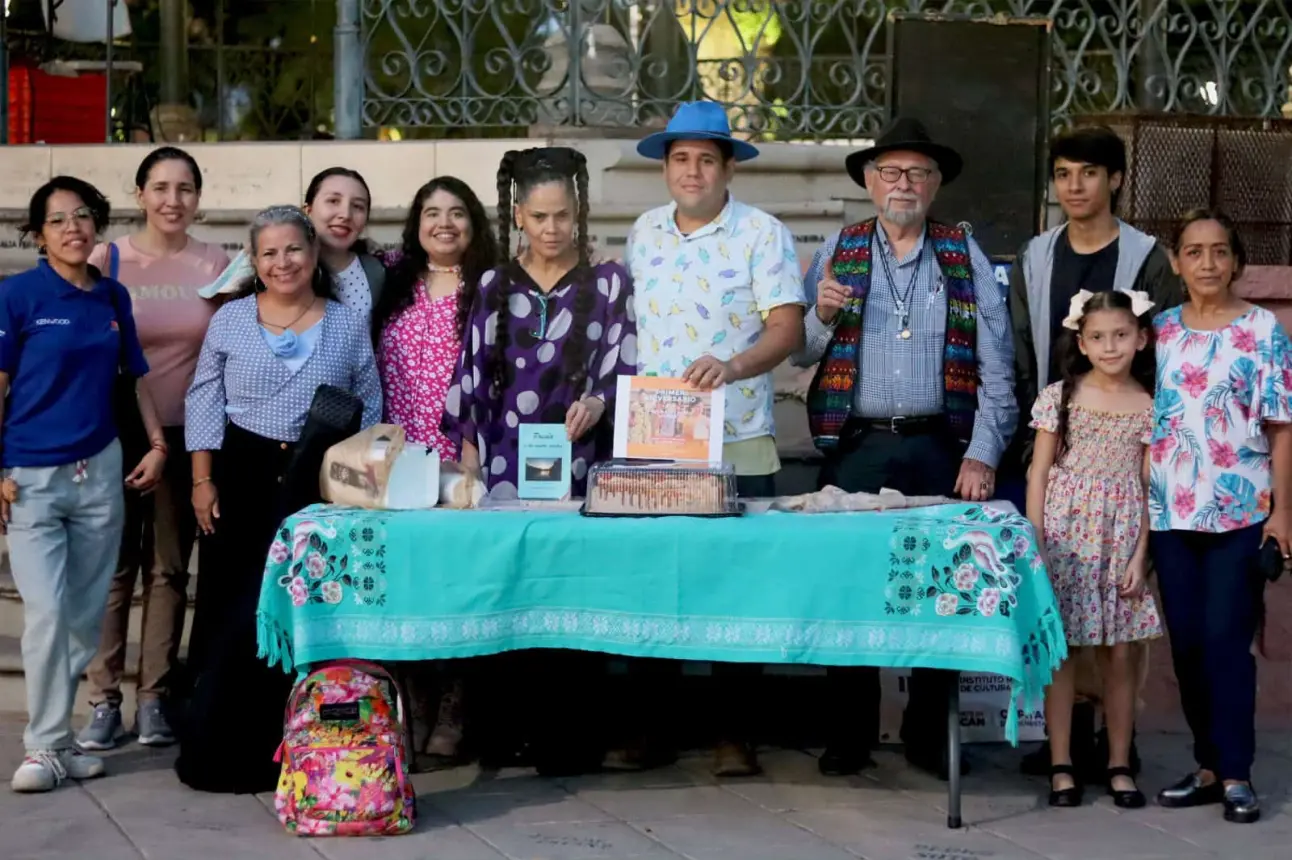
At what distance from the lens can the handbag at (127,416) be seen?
20.8ft

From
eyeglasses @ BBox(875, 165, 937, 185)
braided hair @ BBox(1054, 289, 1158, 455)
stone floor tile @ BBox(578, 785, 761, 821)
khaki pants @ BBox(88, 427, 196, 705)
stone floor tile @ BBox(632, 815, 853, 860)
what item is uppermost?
eyeglasses @ BBox(875, 165, 937, 185)

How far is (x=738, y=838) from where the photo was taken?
5.59 metres

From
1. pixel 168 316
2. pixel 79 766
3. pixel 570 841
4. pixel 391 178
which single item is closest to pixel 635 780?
pixel 570 841

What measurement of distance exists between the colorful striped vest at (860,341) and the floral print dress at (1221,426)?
65cm

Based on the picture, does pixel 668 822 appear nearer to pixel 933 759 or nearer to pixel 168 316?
pixel 933 759

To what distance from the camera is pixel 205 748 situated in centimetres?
604

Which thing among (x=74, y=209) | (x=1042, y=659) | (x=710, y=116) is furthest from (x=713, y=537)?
(x=74, y=209)

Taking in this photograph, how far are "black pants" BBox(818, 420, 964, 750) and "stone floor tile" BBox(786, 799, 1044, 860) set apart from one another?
1.40 feet

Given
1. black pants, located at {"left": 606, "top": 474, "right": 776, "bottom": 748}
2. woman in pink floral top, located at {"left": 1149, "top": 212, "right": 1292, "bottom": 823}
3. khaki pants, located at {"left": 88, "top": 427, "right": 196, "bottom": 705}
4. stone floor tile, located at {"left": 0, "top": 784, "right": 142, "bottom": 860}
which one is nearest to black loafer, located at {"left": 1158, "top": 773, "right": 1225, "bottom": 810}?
woman in pink floral top, located at {"left": 1149, "top": 212, "right": 1292, "bottom": 823}

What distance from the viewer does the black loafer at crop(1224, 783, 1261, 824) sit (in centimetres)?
576

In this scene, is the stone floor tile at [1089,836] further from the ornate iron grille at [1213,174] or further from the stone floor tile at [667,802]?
the ornate iron grille at [1213,174]

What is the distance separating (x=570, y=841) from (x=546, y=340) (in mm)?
1633

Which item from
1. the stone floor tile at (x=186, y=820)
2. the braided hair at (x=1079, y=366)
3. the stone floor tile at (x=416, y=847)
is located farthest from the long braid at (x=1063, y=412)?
the stone floor tile at (x=186, y=820)

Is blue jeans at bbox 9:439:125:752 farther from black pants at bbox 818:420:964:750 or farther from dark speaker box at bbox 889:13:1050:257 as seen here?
dark speaker box at bbox 889:13:1050:257
